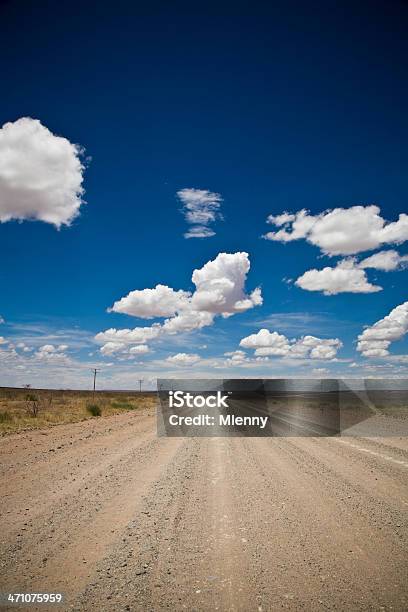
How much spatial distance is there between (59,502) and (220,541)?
3066mm

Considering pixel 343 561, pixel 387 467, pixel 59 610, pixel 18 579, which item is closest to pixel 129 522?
pixel 18 579

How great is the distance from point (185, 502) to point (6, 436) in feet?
35.2

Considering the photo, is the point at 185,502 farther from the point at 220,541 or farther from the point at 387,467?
the point at 387,467

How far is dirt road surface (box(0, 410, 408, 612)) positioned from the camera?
3.69 metres

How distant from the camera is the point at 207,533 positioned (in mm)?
5051

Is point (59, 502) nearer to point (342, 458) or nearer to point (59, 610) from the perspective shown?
point (59, 610)

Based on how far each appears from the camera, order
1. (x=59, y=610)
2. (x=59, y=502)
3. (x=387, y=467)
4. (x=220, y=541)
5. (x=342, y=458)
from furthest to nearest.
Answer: (x=342, y=458)
(x=387, y=467)
(x=59, y=502)
(x=220, y=541)
(x=59, y=610)

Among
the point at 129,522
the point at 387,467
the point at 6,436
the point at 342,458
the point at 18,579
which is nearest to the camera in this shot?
the point at 18,579

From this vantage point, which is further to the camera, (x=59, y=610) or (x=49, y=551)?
(x=49, y=551)

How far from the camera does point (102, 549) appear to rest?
4.57m

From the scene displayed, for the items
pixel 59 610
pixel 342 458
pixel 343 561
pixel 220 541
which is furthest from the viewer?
pixel 342 458

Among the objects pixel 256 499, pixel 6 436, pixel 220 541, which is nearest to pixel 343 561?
pixel 220 541

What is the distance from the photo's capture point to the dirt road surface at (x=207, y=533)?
369cm

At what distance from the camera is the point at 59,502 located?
6.39 m
